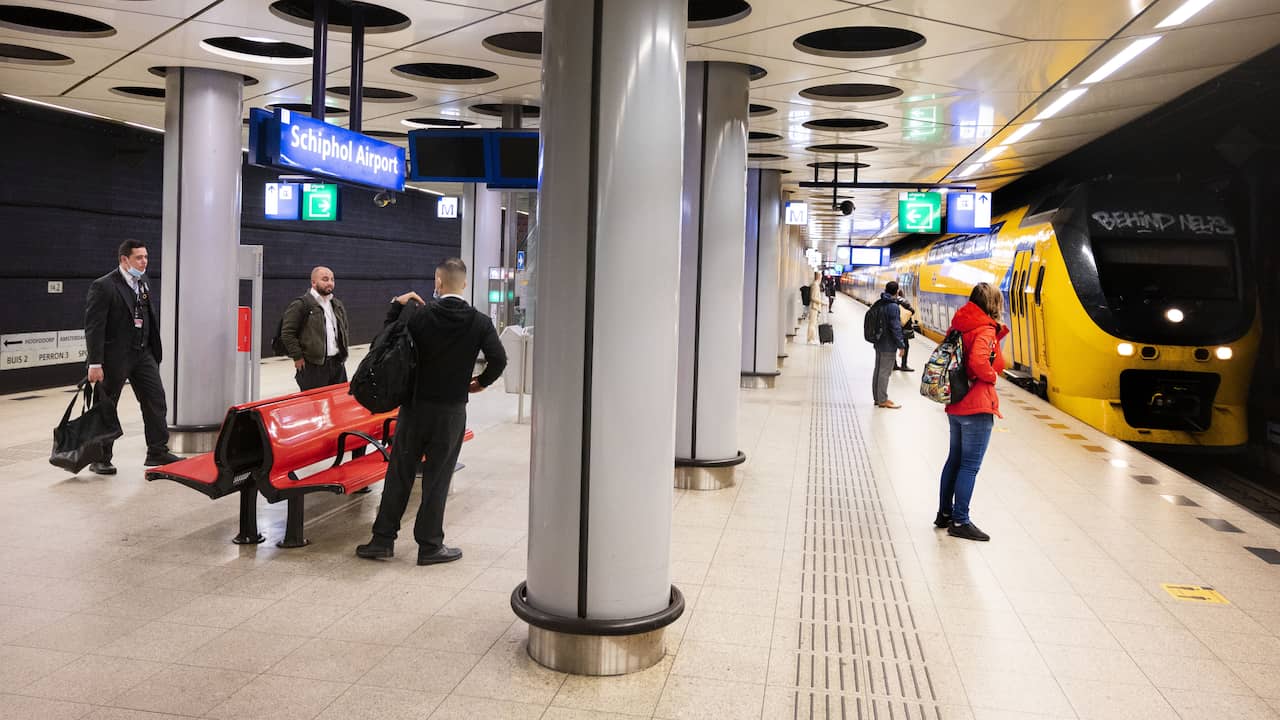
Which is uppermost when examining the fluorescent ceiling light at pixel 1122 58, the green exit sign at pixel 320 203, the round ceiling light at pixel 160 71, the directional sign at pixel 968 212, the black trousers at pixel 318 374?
the fluorescent ceiling light at pixel 1122 58

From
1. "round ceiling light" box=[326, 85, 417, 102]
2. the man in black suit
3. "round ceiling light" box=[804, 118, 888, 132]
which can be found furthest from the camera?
"round ceiling light" box=[804, 118, 888, 132]

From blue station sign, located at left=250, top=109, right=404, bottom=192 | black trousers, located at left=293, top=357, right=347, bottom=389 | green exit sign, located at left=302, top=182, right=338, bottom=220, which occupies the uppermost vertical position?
green exit sign, located at left=302, top=182, right=338, bottom=220

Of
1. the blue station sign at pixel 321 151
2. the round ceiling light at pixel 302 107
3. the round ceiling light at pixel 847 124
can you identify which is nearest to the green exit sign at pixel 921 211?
the round ceiling light at pixel 847 124

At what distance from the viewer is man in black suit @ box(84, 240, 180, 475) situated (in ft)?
23.6

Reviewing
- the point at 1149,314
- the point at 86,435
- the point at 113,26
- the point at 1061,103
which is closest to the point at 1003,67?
the point at 1061,103

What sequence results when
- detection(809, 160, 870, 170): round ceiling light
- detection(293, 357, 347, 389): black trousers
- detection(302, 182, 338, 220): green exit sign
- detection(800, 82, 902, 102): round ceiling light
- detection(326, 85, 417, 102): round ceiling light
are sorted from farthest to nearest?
detection(809, 160, 870, 170): round ceiling light → detection(302, 182, 338, 220): green exit sign → detection(326, 85, 417, 102): round ceiling light → detection(800, 82, 902, 102): round ceiling light → detection(293, 357, 347, 389): black trousers

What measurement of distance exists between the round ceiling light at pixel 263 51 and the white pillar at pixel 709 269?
11.1 feet

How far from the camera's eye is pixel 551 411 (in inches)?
154

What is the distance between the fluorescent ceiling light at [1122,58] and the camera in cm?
730

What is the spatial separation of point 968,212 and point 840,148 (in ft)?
11.4

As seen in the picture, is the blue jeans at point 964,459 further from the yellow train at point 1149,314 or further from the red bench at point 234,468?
the yellow train at point 1149,314

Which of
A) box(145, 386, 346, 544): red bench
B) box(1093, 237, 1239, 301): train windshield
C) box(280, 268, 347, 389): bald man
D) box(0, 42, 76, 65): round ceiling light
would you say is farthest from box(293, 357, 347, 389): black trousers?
box(1093, 237, 1239, 301): train windshield

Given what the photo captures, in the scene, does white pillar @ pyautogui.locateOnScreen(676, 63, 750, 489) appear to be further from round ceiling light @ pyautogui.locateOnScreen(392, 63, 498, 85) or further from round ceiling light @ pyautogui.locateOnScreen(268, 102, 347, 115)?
round ceiling light @ pyautogui.locateOnScreen(268, 102, 347, 115)

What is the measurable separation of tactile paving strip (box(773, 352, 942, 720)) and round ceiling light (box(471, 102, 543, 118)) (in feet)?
16.5
